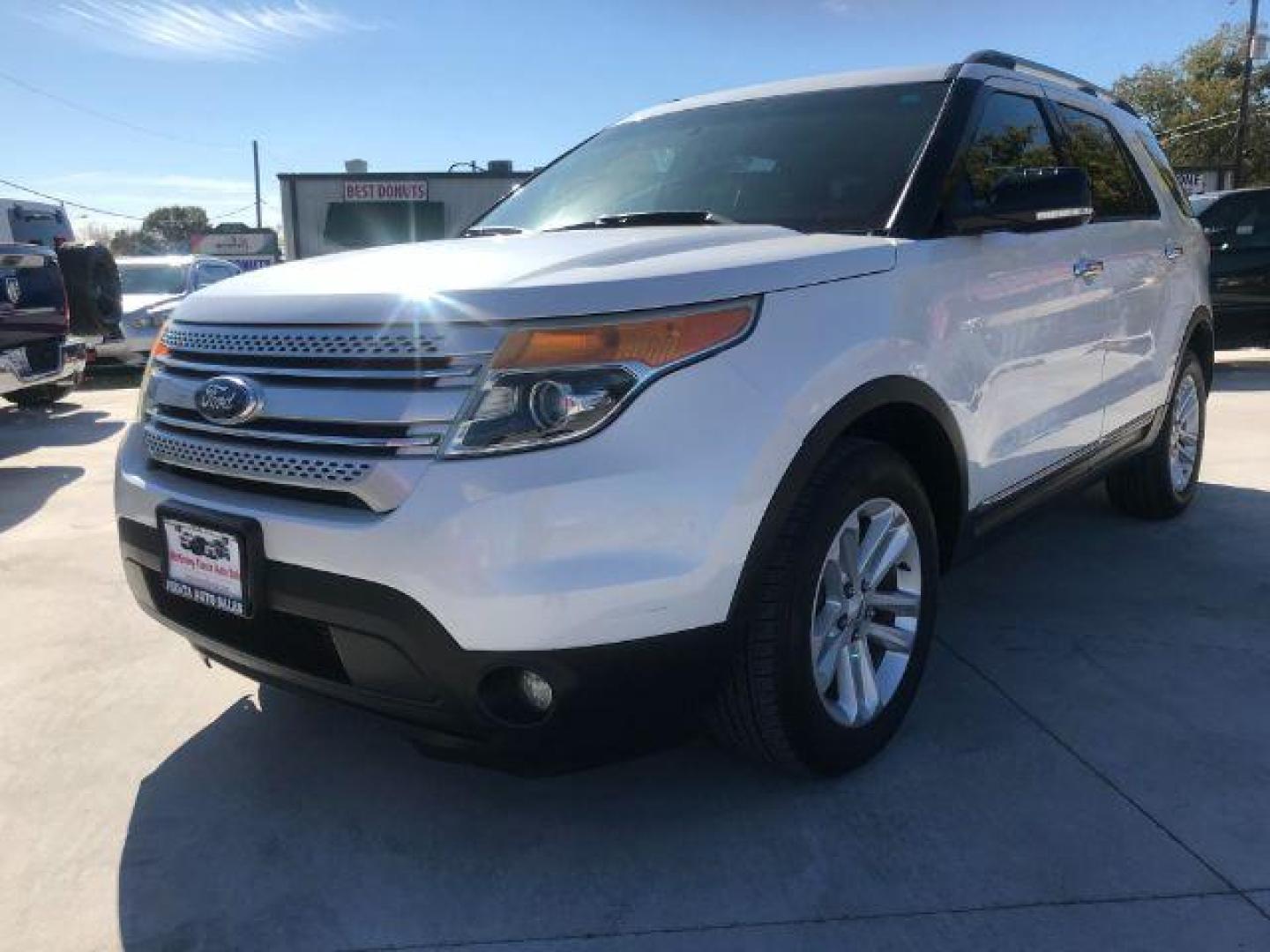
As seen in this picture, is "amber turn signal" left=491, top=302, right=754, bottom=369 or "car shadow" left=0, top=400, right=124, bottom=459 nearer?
"amber turn signal" left=491, top=302, right=754, bottom=369

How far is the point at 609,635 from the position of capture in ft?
6.61

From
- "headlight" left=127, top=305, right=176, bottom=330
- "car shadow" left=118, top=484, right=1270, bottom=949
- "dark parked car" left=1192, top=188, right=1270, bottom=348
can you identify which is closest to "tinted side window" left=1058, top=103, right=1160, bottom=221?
"car shadow" left=118, top=484, right=1270, bottom=949

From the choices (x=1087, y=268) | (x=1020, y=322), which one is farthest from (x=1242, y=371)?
(x=1020, y=322)

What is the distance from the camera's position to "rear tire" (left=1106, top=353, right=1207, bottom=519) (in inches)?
185

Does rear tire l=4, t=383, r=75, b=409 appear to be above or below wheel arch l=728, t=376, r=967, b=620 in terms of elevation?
below

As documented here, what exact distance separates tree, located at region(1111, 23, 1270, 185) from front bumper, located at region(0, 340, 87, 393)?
1516 inches

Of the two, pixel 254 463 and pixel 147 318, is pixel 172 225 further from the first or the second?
pixel 254 463

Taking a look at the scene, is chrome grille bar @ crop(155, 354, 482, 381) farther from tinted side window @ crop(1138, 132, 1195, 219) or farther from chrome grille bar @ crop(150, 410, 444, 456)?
tinted side window @ crop(1138, 132, 1195, 219)

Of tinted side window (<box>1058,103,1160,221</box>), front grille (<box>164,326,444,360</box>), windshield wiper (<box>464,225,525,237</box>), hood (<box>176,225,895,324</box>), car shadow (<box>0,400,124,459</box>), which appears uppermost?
tinted side window (<box>1058,103,1160,221</box>)

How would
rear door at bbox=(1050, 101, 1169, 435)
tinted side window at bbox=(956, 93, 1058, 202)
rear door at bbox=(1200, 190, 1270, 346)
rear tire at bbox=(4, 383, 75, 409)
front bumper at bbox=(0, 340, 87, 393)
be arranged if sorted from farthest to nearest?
rear door at bbox=(1200, 190, 1270, 346) → rear tire at bbox=(4, 383, 75, 409) → front bumper at bbox=(0, 340, 87, 393) → rear door at bbox=(1050, 101, 1169, 435) → tinted side window at bbox=(956, 93, 1058, 202)

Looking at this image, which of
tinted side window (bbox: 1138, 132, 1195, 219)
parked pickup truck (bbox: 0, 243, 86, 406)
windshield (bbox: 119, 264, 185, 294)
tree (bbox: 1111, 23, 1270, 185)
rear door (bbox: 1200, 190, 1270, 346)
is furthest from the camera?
tree (bbox: 1111, 23, 1270, 185)

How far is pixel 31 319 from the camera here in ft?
24.6

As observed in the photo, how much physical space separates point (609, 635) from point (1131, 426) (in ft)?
9.96

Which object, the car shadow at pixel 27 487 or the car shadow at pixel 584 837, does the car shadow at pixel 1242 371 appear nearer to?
the car shadow at pixel 584 837
